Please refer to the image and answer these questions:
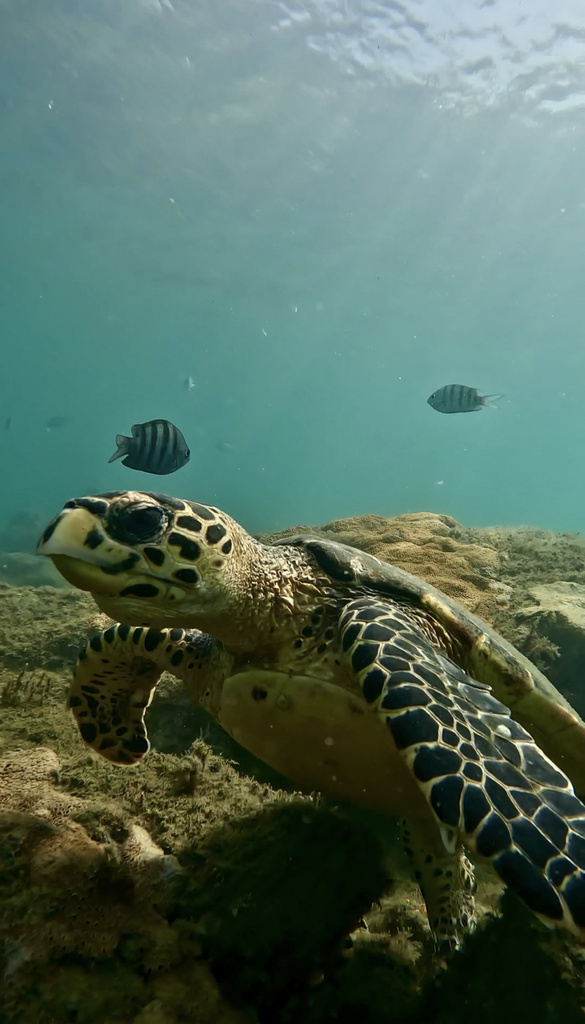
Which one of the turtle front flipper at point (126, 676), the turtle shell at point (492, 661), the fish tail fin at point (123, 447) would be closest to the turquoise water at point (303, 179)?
the fish tail fin at point (123, 447)

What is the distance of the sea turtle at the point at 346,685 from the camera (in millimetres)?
1570

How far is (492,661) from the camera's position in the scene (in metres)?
2.60

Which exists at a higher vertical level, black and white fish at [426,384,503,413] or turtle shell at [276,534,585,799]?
black and white fish at [426,384,503,413]

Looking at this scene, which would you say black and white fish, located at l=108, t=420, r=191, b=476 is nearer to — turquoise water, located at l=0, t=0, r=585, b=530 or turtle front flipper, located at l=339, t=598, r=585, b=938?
turtle front flipper, located at l=339, t=598, r=585, b=938

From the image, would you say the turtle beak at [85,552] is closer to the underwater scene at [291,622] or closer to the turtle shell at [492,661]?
the underwater scene at [291,622]

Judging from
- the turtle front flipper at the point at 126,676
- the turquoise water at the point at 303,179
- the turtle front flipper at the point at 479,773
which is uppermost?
the turquoise water at the point at 303,179

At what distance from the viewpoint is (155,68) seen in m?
19.5

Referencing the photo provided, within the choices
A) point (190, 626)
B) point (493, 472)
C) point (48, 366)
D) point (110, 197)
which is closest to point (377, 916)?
point (190, 626)

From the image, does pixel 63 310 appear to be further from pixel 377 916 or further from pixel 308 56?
pixel 377 916

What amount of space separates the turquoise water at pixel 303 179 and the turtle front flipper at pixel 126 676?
886 inches

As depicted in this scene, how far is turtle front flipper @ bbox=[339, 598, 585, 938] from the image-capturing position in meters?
1.42

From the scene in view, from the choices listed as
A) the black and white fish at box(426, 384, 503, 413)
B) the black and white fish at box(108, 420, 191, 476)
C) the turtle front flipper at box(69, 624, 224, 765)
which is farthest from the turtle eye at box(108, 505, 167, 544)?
the black and white fish at box(426, 384, 503, 413)

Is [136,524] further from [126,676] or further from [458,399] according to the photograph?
[458,399]

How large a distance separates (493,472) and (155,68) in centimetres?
16157
